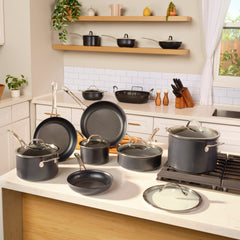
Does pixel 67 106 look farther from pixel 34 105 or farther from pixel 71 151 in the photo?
pixel 71 151

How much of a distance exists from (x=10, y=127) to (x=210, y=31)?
2.66 meters

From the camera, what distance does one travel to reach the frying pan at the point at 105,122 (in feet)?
7.65

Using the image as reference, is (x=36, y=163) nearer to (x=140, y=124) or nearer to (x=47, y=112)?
(x=140, y=124)

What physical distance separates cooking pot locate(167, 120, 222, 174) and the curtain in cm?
254

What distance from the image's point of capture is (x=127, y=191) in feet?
5.72

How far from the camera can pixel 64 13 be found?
4.57 meters

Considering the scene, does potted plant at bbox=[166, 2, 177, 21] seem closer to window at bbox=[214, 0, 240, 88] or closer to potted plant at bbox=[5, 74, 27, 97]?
window at bbox=[214, 0, 240, 88]

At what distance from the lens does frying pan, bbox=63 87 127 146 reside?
91.8 inches

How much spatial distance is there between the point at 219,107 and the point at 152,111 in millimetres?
925

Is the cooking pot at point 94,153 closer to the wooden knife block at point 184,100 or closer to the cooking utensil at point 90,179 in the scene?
the cooking utensil at point 90,179

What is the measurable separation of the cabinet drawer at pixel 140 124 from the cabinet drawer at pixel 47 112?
0.79 meters

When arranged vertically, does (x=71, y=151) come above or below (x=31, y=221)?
above

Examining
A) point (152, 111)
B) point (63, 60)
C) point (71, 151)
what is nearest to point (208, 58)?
point (152, 111)

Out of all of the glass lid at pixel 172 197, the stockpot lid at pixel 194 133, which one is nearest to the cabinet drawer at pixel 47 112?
the stockpot lid at pixel 194 133
